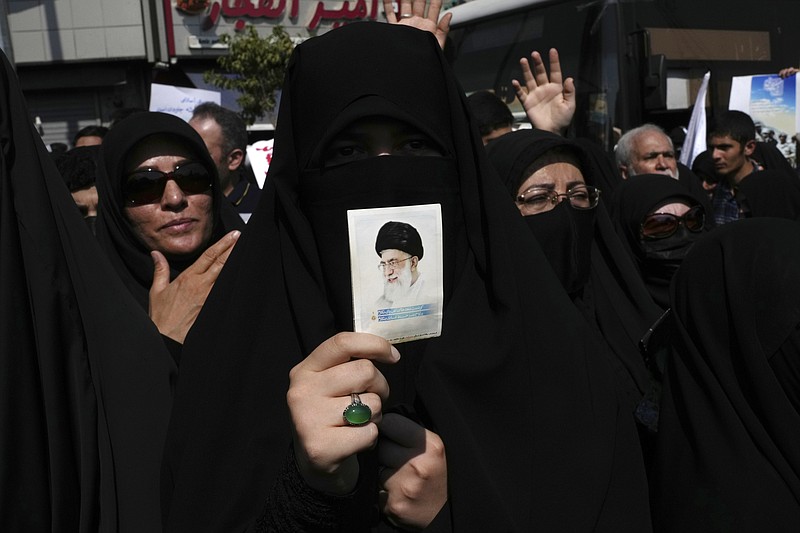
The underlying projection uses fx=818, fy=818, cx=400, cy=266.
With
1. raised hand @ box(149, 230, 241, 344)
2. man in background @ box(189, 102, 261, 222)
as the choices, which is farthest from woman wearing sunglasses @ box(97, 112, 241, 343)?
man in background @ box(189, 102, 261, 222)

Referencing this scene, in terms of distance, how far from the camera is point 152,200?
272 centimetres

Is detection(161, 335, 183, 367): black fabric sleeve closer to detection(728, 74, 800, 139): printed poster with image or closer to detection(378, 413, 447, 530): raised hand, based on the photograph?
detection(378, 413, 447, 530): raised hand

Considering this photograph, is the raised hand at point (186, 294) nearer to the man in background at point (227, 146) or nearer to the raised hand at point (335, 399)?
the raised hand at point (335, 399)

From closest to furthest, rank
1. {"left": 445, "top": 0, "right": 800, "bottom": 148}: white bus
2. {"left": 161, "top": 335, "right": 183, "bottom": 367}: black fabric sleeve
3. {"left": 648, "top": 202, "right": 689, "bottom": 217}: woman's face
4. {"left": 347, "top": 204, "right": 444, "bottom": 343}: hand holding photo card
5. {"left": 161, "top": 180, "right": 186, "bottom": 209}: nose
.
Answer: {"left": 347, "top": 204, "right": 444, "bottom": 343}: hand holding photo card < {"left": 161, "top": 335, "right": 183, "bottom": 367}: black fabric sleeve < {"left": 161, "top": 180, "right": 186, "bottom": 209}: nose < {"left": 648, "top": 202, "right": 689, "bottom": 217}: woman's face < {"left": 445, "top": 0, "right": 800, "bottom": 148}: white bus

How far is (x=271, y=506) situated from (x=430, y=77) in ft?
3.02

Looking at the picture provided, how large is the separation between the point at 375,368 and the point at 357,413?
8cm

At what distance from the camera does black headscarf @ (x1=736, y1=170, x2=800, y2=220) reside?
5719mm

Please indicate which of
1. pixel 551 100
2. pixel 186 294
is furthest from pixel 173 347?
pixel 551 100

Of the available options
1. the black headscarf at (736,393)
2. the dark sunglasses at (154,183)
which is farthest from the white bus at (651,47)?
the black headscarf at (736,393)

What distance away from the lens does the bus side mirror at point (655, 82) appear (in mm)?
6328

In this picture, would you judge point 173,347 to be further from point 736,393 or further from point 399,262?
point 736,393

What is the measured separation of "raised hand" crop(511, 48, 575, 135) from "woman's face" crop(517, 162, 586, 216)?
3.74 ft

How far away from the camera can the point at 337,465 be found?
130 cm

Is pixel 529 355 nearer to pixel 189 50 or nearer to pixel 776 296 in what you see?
pixel 776 296
